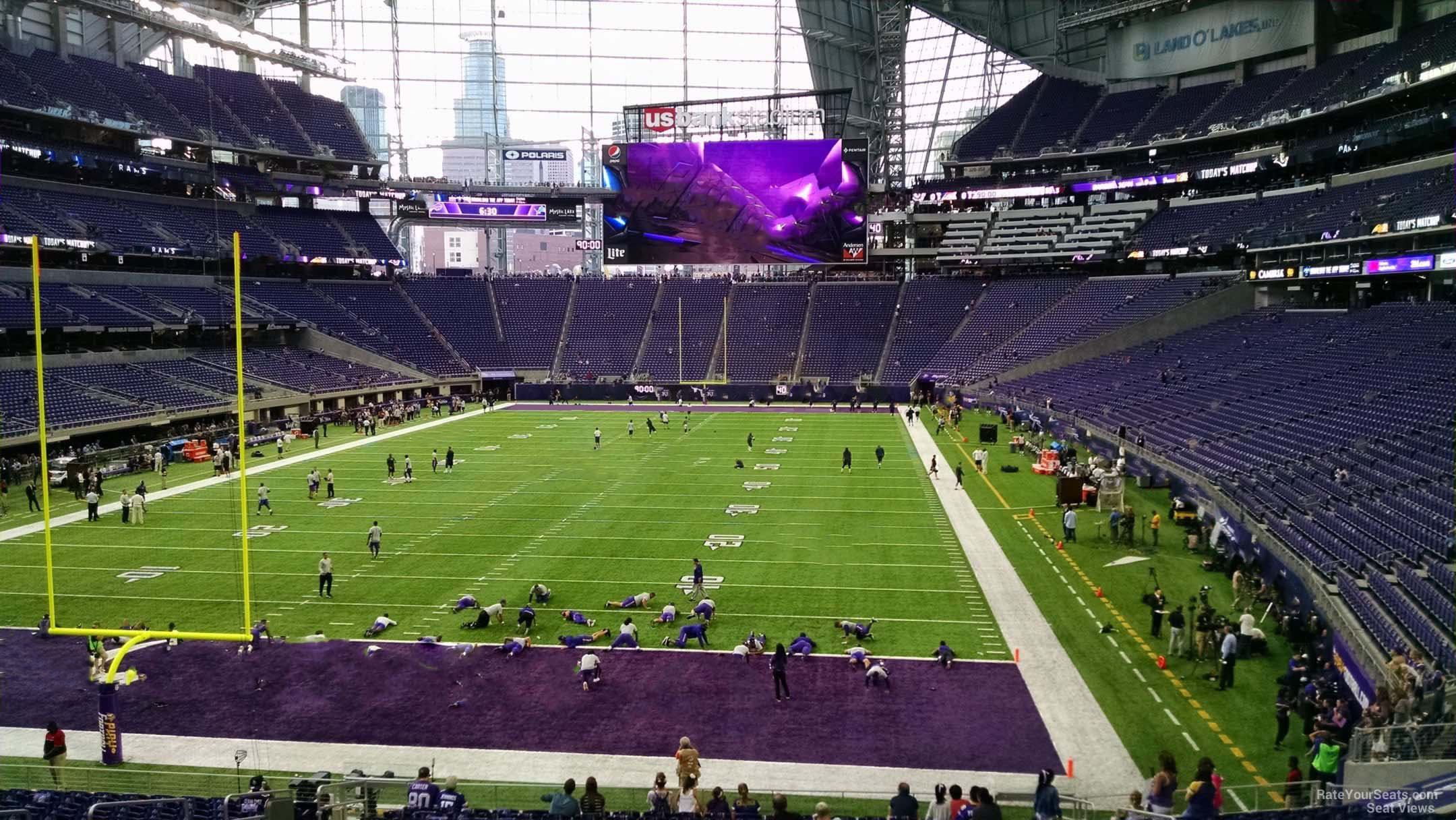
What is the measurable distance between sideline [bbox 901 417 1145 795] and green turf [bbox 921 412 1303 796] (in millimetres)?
205

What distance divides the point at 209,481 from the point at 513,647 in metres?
22.3

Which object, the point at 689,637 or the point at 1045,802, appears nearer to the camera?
the point at 1045,802

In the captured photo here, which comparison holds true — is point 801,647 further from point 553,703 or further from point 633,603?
point 553,703

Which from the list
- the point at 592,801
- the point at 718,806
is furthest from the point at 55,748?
the point at 718,806

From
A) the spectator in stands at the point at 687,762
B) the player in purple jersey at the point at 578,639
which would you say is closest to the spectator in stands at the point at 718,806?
the spectator in stands at the point at 687,762

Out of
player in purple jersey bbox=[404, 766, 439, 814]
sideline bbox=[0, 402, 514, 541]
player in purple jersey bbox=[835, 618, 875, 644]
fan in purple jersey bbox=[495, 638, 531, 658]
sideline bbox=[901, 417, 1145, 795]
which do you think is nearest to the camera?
player in purple jersey bbox=[404, 766, 439, 814]

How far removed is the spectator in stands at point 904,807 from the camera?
33.3ft

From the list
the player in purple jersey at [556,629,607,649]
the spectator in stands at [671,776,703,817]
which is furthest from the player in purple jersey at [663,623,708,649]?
the spectator in stands at [671,776,703,817]

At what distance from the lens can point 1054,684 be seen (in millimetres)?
15367

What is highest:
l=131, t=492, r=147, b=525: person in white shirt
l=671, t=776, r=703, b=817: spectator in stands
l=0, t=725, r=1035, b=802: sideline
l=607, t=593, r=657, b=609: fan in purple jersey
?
l=131, t=492, r=147, b=525: person in white shirt

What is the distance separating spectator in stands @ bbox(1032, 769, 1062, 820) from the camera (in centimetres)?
1037

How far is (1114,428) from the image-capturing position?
1407 inches
